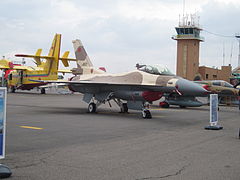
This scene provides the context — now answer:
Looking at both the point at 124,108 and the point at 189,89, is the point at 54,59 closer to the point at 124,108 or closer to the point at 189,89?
the point at 124,108

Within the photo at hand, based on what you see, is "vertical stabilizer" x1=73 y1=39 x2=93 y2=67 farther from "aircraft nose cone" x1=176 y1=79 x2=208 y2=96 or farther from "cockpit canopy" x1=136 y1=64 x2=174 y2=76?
"aircraft nose cone" x1=176 y1=79 x2=208 y2=96

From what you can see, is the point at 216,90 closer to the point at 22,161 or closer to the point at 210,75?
the point at 22,161

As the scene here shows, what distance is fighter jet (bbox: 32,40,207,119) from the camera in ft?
44.7

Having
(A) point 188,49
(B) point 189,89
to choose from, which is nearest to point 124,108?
(B) point 189,89

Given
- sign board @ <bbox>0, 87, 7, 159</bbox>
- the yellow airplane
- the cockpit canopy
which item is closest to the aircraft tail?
the cockpit canopy

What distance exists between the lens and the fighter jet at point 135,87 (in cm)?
1362

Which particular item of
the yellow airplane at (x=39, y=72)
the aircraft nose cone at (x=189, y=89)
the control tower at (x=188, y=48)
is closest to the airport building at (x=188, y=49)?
the control tower at (x=188, y=48)

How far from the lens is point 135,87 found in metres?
15.1

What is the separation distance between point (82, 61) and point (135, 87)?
18.2ft

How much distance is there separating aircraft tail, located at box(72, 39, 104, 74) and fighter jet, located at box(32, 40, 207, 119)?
64 centimetres

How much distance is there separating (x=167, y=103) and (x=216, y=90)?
370 cm

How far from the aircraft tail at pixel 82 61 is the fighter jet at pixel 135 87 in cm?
64

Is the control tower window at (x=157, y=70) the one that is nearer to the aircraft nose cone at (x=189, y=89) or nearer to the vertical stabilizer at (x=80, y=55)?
the aircraft nose cone at (x=189, y=89)

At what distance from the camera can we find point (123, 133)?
9.98m
